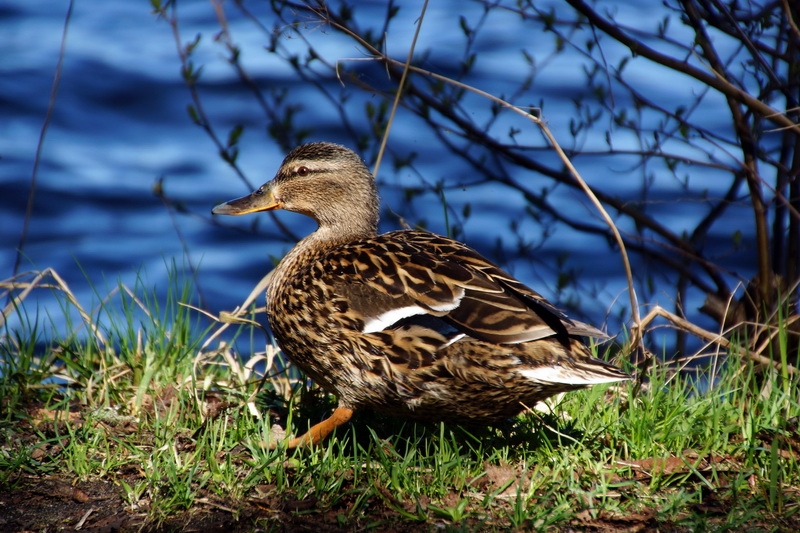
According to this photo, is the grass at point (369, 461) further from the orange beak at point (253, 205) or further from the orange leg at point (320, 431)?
the orange beak at point (253, 205)

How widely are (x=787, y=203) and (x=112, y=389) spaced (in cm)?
372

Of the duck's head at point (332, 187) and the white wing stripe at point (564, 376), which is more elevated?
the duck's head at point (332, 187)

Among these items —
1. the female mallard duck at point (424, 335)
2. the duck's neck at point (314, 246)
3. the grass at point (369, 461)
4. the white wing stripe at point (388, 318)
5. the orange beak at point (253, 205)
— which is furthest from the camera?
the orange beak at point (253, 205)

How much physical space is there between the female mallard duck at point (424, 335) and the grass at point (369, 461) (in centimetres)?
19

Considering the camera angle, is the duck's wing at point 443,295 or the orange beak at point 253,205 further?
the orange beak at point 253,205

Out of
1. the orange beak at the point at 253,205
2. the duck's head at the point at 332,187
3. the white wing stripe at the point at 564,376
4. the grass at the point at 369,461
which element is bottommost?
the grass at the point at 369,461

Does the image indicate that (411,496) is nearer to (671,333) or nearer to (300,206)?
(300,206)

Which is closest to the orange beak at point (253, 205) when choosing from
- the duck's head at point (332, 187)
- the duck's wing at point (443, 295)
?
the duck's head at point (332, 187)

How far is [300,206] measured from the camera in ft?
15.0

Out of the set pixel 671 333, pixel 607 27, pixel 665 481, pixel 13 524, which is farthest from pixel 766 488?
pixel 671 333

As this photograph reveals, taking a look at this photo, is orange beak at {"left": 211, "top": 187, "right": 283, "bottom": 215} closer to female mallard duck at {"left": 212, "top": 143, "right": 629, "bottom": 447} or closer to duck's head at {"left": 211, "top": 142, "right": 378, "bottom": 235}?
duck's head at {"left": 211, "top": 142, "right": 378, "bottom": 235}

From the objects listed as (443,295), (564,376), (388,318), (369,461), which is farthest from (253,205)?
(564,376)

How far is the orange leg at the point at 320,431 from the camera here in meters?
3.61

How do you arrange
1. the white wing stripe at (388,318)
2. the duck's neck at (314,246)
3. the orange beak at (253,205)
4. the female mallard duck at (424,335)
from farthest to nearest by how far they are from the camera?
the orange beak at (253,205)
the duck's neck at (314,246)
the white wing stripe at (388,318)
the female mallard duck at (424,335)
